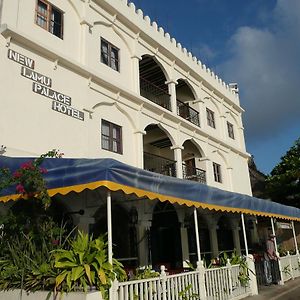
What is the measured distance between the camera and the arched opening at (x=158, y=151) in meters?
17.3

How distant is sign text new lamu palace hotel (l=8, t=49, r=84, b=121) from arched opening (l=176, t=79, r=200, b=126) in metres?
8.39

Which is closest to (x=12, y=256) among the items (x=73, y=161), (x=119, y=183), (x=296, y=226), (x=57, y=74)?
(x=73, y=161)

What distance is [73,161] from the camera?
727 centimetres

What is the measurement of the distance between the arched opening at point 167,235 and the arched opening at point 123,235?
5.42 ft

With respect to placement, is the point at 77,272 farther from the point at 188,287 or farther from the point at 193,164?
the point at 193,164

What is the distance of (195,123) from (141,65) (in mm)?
4308

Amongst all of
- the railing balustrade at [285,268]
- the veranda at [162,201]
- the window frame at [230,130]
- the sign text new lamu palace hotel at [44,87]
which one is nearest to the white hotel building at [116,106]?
the sign text new lamu palace hotel at [44,87]

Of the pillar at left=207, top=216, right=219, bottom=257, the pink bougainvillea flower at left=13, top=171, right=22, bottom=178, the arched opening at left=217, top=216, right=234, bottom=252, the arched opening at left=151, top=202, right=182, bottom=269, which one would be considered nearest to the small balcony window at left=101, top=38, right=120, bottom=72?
the arched opening at left=151, top=202, right=182, bottom=269

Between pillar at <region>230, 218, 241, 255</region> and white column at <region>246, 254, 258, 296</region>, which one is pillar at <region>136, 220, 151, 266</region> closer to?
white column at <region>246, 254, 258, 296</region>

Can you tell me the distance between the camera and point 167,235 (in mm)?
16281

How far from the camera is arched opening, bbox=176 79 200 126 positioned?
771 inches

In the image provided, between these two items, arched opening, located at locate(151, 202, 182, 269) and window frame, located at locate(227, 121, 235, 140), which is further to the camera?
window frame, located at locate(227, 121, 235, 140)

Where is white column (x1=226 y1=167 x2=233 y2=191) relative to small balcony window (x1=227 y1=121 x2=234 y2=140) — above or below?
below

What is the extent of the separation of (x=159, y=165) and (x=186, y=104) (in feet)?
12.7
